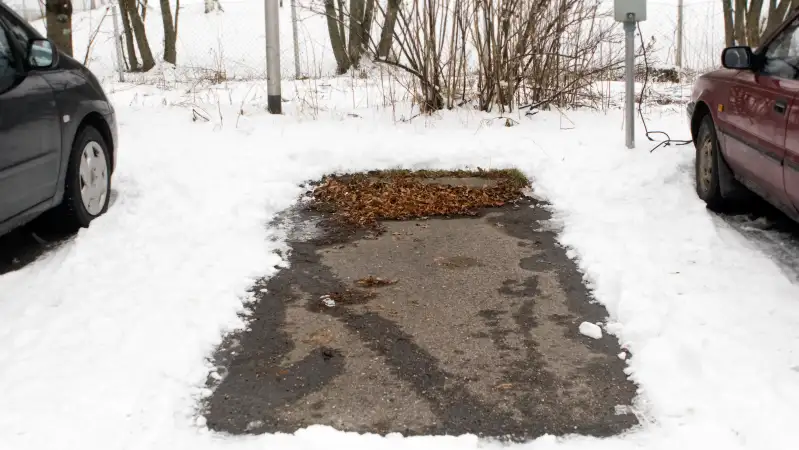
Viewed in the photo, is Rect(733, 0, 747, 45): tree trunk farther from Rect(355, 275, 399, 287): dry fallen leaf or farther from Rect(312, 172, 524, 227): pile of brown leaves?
Rect(355, 275, 399, 287): dry fallen leaf

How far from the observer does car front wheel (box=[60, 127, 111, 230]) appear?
538 centimetres

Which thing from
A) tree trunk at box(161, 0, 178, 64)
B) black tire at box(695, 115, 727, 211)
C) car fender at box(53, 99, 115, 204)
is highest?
tree trunk at box(161, 0, 178, 64)

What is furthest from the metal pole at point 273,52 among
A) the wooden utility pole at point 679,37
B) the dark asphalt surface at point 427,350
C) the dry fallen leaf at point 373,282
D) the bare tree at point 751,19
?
the bare tree at point 751,19

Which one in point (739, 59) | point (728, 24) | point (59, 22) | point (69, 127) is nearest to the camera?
point (739, 59)

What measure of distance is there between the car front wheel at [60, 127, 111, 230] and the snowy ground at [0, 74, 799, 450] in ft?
0.48

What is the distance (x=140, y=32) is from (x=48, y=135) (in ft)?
55.4

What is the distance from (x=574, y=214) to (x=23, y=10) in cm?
1813

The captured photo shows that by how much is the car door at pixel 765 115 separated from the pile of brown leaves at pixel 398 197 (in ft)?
6.76

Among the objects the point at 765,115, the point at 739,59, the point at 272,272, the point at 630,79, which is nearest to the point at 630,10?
the point at 630,79

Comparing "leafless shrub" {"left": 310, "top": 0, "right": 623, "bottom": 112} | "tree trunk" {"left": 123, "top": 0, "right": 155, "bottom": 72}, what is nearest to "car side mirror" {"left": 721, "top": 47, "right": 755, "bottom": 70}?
"leafless shrub" {"left": 310, "top": 0, "right": 623, "bottom": 112}

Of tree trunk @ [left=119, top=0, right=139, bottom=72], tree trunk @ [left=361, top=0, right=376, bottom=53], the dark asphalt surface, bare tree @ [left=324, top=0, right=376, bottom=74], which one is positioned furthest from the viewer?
tree trunk @ [left=119, top=0, right=139, bottom=72]

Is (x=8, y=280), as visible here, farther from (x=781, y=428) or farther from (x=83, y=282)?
(x=781, y=428)

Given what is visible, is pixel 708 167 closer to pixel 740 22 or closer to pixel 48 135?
pixel 48 135

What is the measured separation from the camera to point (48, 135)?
499 cm
